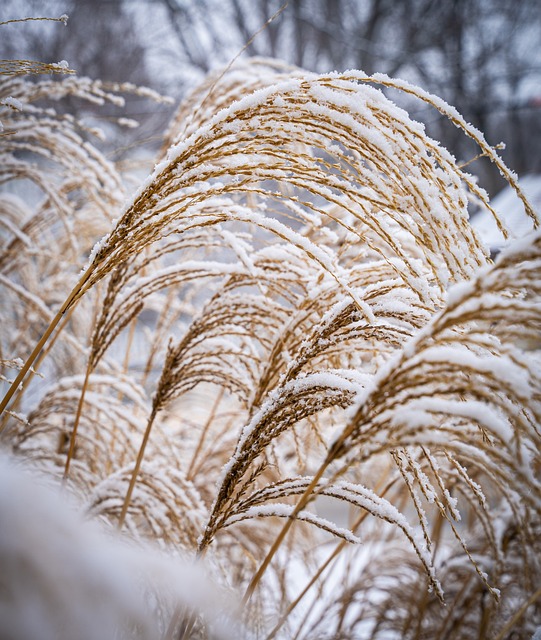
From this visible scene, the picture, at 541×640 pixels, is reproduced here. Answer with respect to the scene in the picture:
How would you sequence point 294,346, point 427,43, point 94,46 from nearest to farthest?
point 294,346
point 94,46
point 427,43

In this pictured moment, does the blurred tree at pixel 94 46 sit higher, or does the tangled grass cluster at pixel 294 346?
the blurred tree at pixel 94 46

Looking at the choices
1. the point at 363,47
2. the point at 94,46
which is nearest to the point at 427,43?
the point at 363,47

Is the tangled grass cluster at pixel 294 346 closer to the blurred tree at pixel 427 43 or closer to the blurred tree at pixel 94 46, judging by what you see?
the blurred tree at pixel 94 46

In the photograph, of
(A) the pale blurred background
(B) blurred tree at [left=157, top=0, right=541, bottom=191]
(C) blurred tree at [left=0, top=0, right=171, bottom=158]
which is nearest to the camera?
(C) blurred tree at [left=0, top=0, right=171, bottom=158]

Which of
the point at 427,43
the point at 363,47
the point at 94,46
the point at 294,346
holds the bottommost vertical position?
the point at 294,346

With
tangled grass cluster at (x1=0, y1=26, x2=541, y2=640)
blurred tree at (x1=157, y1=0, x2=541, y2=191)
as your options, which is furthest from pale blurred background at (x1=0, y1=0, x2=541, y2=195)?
tangled grass cluster at (x1=0, y1=26, x2=541, y2=640)

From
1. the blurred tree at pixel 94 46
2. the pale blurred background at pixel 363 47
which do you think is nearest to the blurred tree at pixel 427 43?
A: the pale blurred background at pixel 363 47

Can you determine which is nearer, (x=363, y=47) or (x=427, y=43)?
(x=363, y=47)

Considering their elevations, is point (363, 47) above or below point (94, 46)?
above

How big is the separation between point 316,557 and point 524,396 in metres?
1.50

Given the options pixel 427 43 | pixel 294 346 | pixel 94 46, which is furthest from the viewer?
pixel 427 43

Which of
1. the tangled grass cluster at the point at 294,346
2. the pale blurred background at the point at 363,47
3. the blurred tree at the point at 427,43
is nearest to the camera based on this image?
the tangled grass cluster at the point at 294,346

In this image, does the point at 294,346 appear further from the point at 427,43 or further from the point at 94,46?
the point at 427,43

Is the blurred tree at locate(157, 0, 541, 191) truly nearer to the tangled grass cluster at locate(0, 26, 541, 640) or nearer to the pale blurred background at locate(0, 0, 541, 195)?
the pale blurred background at locate(0, 0, 541, 195)
